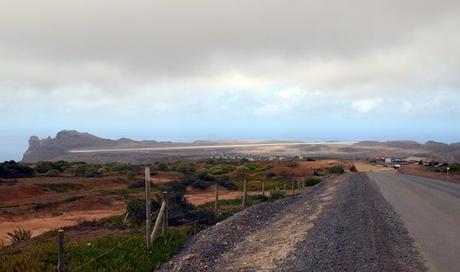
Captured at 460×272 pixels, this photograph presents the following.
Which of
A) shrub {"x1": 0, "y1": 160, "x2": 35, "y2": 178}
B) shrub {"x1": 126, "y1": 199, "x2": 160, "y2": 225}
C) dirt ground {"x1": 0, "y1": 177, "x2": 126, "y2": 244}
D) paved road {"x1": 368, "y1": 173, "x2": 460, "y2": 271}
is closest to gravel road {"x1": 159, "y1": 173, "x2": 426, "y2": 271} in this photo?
paved road {"x1": 368, "y1": 173, "x2": 460, "y2": 271}

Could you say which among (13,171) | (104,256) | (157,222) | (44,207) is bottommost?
(44,207)

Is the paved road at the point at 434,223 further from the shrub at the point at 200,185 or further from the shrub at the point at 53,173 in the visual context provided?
the shrub at the point at 53,173

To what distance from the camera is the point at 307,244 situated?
1274 centimetres

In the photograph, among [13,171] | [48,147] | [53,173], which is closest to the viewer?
[13,171]

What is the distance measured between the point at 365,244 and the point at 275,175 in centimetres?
4840

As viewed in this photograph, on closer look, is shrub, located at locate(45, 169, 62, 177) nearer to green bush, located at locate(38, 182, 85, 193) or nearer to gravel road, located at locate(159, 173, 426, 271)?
green bush, located at locate(38, 182, 85, 193)

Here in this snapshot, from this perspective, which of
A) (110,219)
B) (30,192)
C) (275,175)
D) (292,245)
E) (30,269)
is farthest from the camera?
(275,175)

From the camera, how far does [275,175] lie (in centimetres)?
6044

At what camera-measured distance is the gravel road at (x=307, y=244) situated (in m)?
10.5

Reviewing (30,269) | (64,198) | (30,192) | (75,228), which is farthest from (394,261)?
(30,192)

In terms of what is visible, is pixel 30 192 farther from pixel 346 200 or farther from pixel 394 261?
pixel 394 261

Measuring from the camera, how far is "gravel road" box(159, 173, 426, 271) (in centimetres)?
1047

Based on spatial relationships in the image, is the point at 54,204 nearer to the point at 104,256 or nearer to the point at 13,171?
the point at 104,256

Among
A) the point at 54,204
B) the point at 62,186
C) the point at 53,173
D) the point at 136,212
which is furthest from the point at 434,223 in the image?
the point at 53,173
